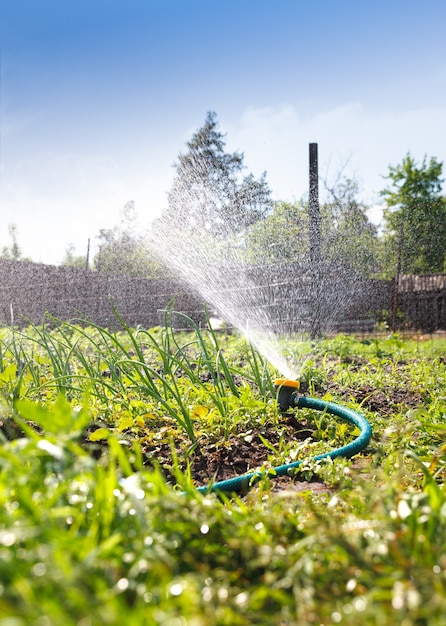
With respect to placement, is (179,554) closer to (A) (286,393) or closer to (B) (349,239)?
(A) (286,393)

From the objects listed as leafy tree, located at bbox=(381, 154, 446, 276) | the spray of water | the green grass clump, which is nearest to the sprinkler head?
the green grass clump

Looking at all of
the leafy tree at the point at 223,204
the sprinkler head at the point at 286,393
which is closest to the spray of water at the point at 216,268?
the leafy tree at the point at 223,204

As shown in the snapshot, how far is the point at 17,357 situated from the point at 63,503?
8.30ft

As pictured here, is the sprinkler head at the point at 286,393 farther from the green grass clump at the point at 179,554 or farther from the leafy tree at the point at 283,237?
the leafy tree at the point at 283,237

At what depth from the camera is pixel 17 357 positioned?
3357mm

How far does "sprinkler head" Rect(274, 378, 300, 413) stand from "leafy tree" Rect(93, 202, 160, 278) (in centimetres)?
1263

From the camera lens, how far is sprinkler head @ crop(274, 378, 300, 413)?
117 inches

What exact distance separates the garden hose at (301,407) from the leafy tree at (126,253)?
1264cm

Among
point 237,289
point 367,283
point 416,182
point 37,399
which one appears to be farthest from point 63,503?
point 416,182

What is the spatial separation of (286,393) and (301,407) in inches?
8.2

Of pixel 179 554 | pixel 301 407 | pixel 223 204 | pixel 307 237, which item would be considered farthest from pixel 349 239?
pixel 179 554

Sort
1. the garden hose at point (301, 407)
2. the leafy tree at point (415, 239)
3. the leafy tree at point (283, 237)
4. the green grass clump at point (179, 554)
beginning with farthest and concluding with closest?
1. the leafy tree at point (415, 239)
2. the leafy tree at point (283, 237)
3. the garden hose at point (301, 407)
4. the green grass clump at point (179, 554)

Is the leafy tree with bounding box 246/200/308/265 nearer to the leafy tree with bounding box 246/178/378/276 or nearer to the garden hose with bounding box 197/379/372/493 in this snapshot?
the leafy tree with bounding box 246/178/378/276

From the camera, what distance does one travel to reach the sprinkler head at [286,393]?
2.97 metres
